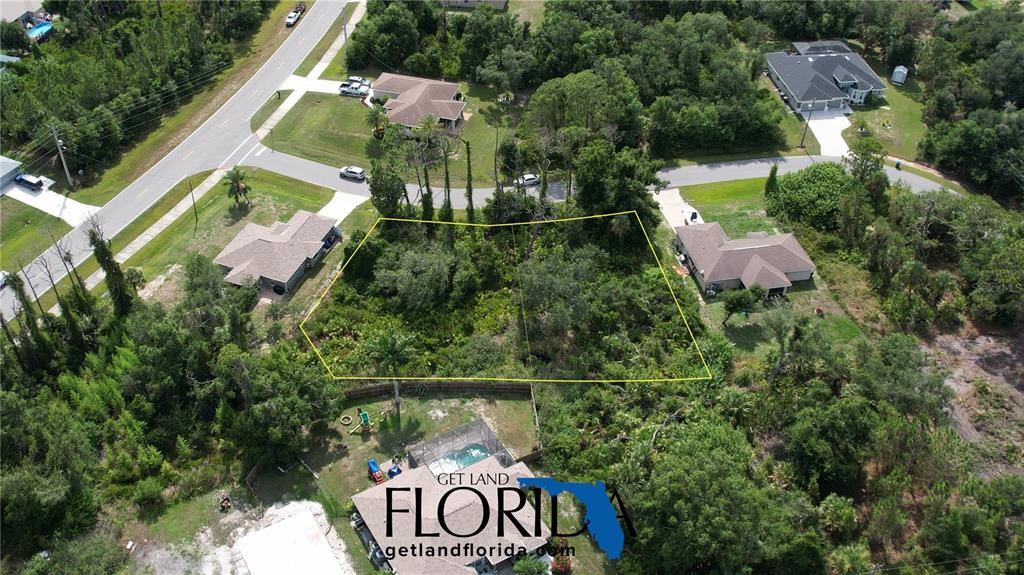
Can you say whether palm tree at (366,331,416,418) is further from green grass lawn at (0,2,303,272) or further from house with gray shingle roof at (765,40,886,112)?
A: house with gray shingle roof at (765,40,886,112)

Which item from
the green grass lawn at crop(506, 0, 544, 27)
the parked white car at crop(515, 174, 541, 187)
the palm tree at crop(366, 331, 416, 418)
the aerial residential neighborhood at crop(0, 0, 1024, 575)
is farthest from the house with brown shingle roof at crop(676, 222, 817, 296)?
the green grass lawn at crop(506, 0, 544, 27)

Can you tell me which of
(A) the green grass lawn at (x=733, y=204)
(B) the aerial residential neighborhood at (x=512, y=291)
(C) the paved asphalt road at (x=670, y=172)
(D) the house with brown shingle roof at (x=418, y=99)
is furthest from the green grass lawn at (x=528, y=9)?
(A) the green grass lawn at (x=733, y=204)

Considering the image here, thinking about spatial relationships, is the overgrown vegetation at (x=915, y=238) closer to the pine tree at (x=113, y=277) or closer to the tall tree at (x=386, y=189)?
the tall tree at (x=386, y=189)

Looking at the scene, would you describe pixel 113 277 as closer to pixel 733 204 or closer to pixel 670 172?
pixel 670 172

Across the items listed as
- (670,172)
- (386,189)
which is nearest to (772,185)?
(670,172)

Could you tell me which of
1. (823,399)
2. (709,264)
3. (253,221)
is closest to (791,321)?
(823,399)

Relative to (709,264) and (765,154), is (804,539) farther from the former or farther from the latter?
(765,154)
